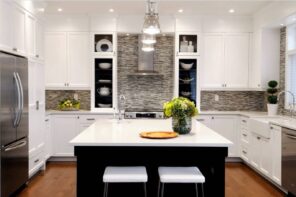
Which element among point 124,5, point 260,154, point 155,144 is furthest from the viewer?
point 124,5

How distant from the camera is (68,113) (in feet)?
20.0

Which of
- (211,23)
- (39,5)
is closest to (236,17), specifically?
(211,23)

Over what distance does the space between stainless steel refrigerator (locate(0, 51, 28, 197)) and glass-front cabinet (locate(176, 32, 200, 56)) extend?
9.72 ft

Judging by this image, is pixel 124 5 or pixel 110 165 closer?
pixel 110 165

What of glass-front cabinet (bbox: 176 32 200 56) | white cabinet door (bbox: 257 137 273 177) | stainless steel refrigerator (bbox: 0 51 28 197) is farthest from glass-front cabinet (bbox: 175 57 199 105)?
stainless steel refrigerator (bbox: 0 51 28 197)

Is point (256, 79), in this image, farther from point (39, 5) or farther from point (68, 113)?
point (39, 5)

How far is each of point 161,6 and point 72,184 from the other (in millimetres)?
3274

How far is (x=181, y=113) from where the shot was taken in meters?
3.27

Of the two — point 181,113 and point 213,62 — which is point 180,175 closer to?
point 181,113

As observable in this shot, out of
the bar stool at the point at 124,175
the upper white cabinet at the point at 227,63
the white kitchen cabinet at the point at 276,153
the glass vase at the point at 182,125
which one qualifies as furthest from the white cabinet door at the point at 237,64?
the bar stool at the point at 124,175

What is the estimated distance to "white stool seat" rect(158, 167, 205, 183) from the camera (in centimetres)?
276

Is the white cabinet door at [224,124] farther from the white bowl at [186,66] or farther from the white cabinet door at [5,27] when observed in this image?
the white cabinet door at [5,27]

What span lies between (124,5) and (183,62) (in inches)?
61.8

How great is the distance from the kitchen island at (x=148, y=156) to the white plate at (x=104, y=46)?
3234 mm
